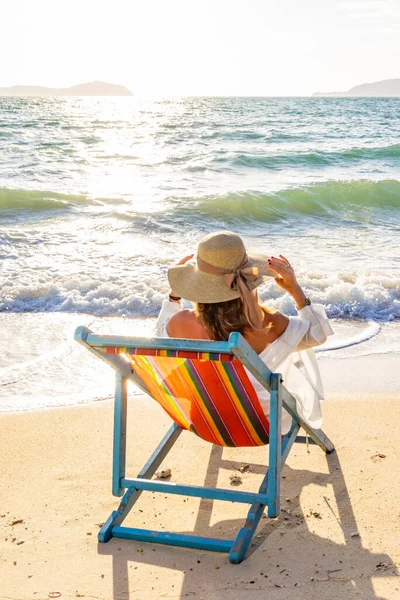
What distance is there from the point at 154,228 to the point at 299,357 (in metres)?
8.23

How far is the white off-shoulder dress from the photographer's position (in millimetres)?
2869

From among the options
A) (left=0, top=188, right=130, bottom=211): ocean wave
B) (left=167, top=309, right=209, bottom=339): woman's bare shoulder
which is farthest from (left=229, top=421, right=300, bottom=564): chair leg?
(left=0, top=188, right=130, bottom=211): ocean wave

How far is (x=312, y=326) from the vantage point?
2885 millimetres

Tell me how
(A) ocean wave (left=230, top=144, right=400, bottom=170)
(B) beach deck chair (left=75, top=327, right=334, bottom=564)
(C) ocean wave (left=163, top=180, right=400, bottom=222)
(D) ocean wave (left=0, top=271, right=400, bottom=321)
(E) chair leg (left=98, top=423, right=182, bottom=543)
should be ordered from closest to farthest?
(B) beach deck chair (left=75, top=327, right=334, bottom=564) < (E) chair leg (left=98, top=423, right=182, bottom=543) < (D) ocean wave (left=0, top=271, right=400, bottom=321) < (C) ocean wave (left=163, top=180, right=400, bottom=222) < (A) ocean wave (left=230, top=144, right=400, bottom=170)

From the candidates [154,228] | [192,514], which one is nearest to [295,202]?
[154,228]

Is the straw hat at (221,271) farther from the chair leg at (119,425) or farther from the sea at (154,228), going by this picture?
the sea at (154,228)

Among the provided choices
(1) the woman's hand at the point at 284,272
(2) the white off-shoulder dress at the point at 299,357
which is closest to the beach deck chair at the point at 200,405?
(2) the white off-shoulder dress at the point at 299,357

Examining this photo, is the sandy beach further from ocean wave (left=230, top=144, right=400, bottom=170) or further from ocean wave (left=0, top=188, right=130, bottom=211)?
ocean wave (left=230, top=144, right=400, bottom=170)

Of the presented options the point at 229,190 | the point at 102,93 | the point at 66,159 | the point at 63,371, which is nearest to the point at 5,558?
the point at 63,371

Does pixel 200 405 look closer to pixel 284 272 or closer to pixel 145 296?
pixel 284 272

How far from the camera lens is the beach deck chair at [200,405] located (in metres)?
2.45

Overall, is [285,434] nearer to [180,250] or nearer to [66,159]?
[180,250]

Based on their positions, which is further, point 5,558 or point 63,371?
point 63,371

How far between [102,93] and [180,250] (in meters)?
197
